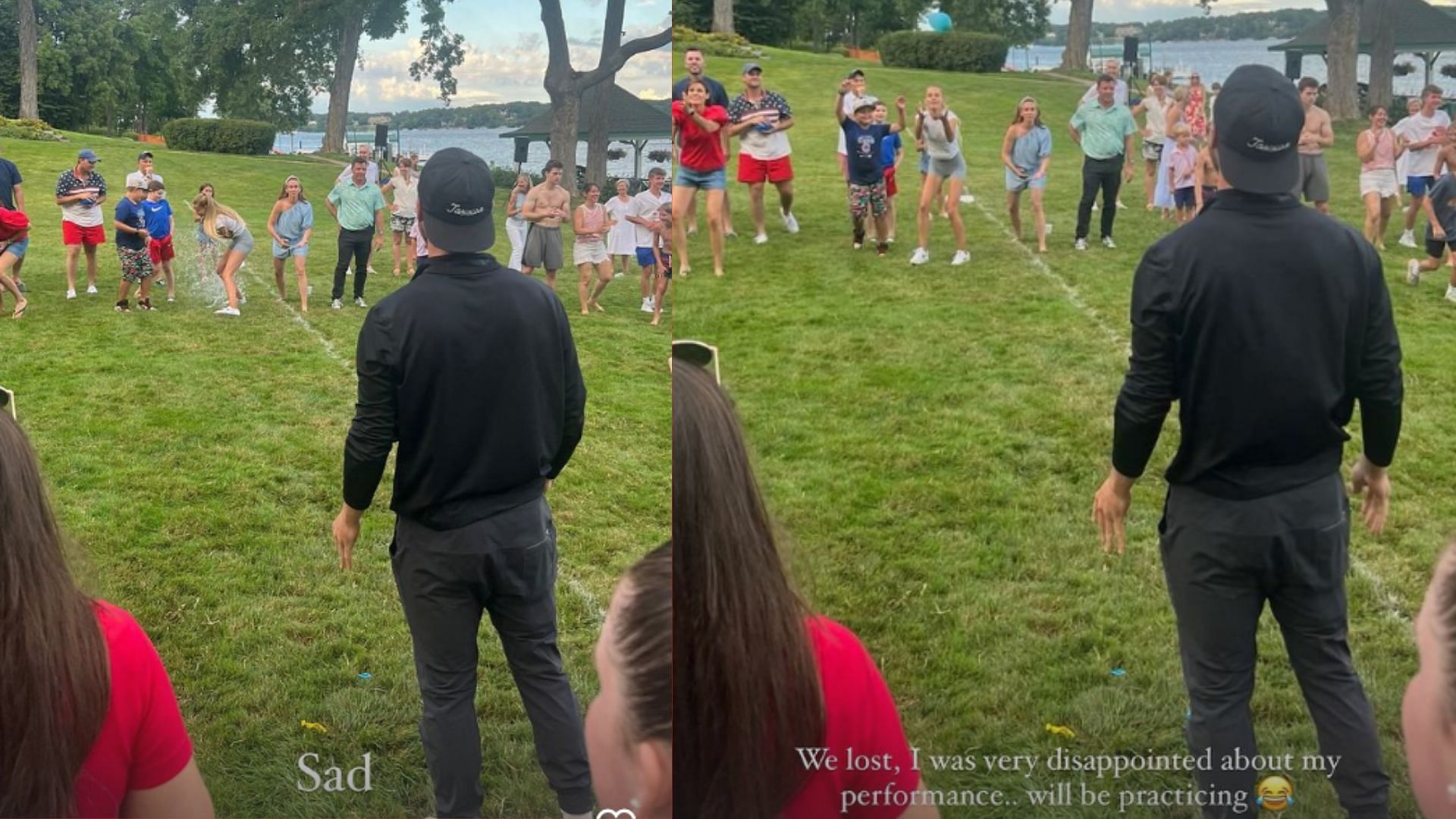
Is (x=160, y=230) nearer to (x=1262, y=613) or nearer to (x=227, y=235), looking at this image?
(x=227, y=235)

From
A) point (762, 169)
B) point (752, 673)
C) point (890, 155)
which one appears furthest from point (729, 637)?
point (890, 155)

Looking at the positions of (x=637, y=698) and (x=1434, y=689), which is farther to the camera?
(x=1434, y=689)

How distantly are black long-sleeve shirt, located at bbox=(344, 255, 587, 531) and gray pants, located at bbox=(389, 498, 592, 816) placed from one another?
57 mm

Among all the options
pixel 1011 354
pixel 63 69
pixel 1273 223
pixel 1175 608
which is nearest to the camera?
pixel 1273 223

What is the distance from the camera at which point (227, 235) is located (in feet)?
10.0

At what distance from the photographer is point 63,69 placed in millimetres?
3127

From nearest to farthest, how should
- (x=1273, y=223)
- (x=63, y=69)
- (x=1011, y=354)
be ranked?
(x=1273, y=223)
(x=1011, y=354)
(x=63, y=69)

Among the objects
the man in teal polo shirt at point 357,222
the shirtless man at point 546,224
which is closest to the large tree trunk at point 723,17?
the shirtless man at point 546,224

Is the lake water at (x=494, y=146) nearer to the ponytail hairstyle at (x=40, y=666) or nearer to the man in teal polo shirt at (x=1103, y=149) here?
the man in teal polo shirt at (x=1103, y=149)

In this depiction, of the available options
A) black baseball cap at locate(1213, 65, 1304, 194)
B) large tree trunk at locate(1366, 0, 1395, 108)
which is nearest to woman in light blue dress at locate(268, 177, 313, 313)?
black baseball cap at locate(1213, 65, 1304, 194)

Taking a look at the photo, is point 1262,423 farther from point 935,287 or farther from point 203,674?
point 203,674

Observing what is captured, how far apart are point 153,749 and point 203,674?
0.25 m

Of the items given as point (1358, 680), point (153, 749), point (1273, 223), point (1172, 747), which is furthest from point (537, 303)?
point (1358, 680)

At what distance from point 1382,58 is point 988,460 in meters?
1.17
